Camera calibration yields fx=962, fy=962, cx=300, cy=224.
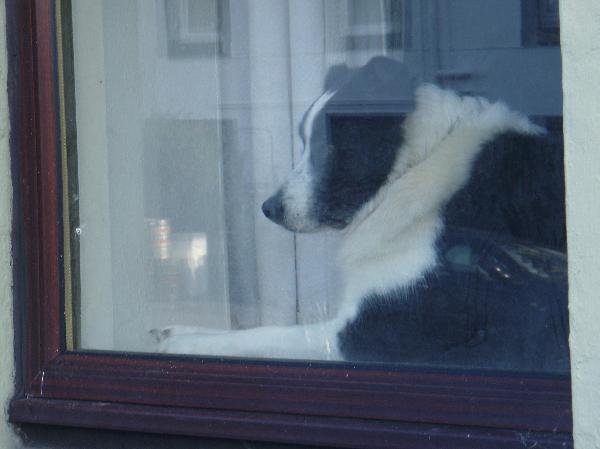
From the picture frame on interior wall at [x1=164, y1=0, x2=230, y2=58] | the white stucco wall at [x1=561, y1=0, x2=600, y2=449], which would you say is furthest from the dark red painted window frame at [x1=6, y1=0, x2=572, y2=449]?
the picture frame on interior wall at [x1=164, y1=0, x2=230, y2=58]

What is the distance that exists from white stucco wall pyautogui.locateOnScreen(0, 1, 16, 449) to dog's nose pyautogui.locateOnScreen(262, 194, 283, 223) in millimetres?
617

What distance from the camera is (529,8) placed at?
6.59ft

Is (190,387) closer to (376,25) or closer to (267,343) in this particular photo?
(267,343)

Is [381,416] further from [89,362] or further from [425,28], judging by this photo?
[425,28]

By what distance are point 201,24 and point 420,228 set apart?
0.78 m

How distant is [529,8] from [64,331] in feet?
4.08

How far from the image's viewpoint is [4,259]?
213 centimetres

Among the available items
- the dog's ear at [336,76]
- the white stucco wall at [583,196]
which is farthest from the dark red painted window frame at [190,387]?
the dog's ear at [336,76]

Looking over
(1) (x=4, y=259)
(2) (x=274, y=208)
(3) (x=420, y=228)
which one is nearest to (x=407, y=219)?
(3) (x=420, y=228)

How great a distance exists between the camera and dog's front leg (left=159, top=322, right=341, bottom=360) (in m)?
2.13

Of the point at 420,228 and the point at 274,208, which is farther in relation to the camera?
the point at 274,208

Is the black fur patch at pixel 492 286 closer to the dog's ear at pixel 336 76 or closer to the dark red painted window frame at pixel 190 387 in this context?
the dark red painted window frame at pixel 190 387

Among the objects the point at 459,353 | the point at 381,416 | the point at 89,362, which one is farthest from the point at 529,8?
the point at 89,362

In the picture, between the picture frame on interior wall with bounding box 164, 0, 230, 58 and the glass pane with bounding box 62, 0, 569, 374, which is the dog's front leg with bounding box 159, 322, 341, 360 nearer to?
the glass pane with bounding box 62, 0, 569, 374
